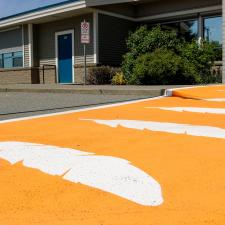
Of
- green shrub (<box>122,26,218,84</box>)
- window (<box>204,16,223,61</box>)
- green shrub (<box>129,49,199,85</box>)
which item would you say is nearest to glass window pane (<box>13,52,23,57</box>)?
green shrub (<box>122,26,218,84</box>)

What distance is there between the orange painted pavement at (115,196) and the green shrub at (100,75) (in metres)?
11.7

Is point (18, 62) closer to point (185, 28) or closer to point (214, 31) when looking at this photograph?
point (185, 28)

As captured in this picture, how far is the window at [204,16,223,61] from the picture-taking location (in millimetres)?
18578

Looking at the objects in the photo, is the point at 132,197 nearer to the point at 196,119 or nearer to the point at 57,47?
the point at 196,119

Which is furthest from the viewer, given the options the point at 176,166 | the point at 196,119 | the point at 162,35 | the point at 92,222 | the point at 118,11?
the point at 118,11

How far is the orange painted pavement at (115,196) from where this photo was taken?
260 centimetres

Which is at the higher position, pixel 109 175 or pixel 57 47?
pixel 57 47

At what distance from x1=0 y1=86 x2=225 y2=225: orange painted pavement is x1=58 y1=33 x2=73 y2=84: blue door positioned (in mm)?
15661

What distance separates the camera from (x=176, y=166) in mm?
3625

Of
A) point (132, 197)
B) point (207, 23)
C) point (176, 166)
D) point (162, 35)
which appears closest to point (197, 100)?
point (176, 166)

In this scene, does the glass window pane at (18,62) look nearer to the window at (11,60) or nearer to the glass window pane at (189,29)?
the window at (11,60)

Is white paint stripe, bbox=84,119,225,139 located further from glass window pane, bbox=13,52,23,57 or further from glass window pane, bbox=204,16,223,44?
glass window pane, bbox=13,52,23,57

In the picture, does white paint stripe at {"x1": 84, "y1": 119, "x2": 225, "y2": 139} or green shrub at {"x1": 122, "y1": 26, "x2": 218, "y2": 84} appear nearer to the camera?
white paint stripe at {"x1": 84, "y1": 119, "x2": 225, "y2": 139}

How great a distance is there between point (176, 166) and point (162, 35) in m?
14.0
